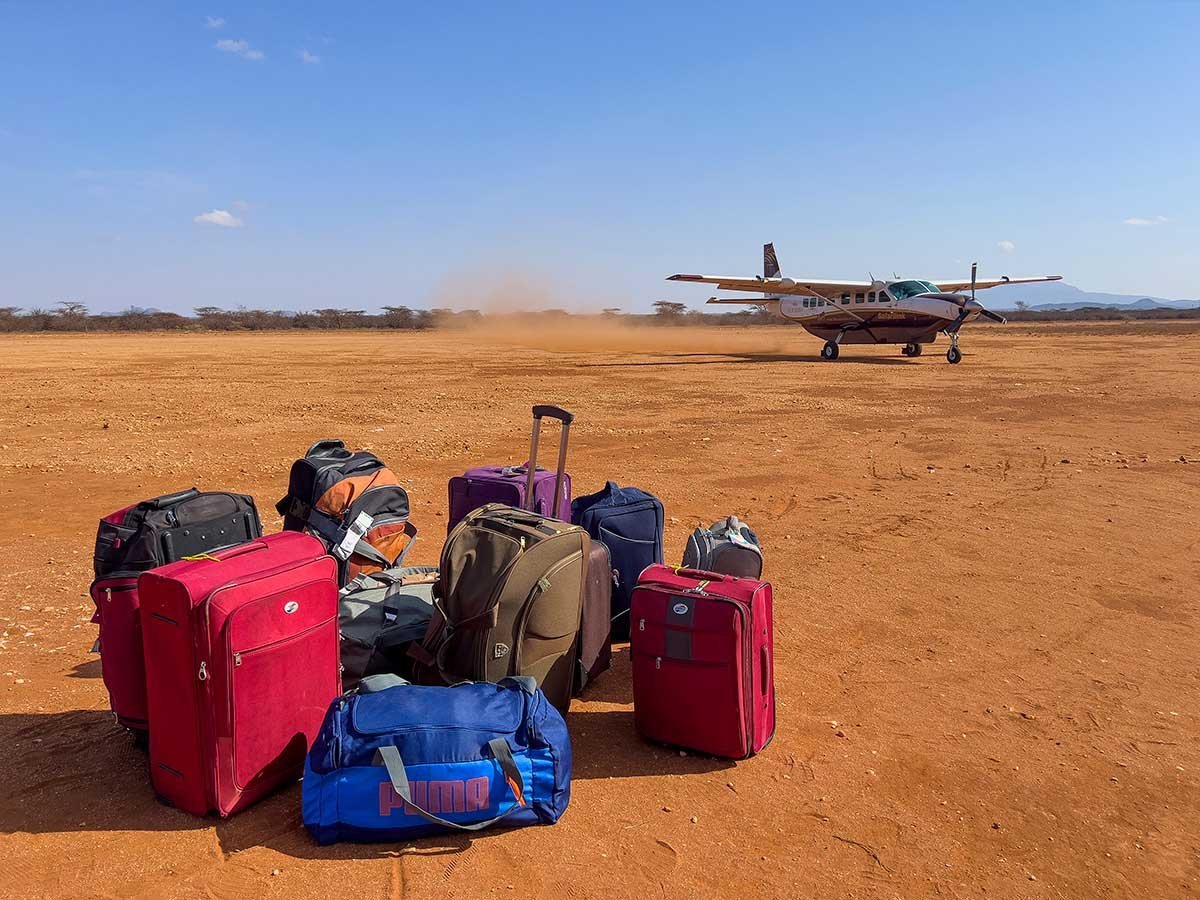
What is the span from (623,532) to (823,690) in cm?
137

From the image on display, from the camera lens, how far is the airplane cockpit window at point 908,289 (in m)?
29.6

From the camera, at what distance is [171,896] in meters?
2.79

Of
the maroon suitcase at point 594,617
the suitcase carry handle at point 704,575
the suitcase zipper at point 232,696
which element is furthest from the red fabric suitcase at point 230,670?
the suitcase carry handle at point 704,575

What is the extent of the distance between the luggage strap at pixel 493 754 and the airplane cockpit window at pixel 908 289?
29.5 metres

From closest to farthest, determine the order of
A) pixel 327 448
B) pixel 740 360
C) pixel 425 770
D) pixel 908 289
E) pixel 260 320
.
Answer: pixel 425 770 < pixel 327 448 < pixel 908 289 < pixel 740 360 < pixel 260 320

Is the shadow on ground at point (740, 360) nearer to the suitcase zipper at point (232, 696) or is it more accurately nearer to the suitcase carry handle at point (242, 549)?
the suitcase carry handle at point (242, 549)

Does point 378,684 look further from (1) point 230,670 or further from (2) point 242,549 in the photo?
(2) point 242,549

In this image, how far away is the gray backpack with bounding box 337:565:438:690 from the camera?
4.07 meters

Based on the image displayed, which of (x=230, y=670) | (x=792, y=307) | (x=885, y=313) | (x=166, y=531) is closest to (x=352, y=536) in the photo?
(x=166, y=531)

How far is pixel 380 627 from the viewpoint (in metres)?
4.18

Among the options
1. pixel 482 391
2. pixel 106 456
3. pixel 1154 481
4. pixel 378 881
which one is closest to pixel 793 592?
pixel 378 881

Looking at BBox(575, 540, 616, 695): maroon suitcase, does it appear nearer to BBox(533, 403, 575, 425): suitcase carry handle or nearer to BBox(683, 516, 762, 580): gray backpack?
BBox(683, 516, 762, 580): gray backpack

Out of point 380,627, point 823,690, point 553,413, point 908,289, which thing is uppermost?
point 908,289

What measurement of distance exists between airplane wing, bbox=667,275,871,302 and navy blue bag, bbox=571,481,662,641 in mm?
26872
